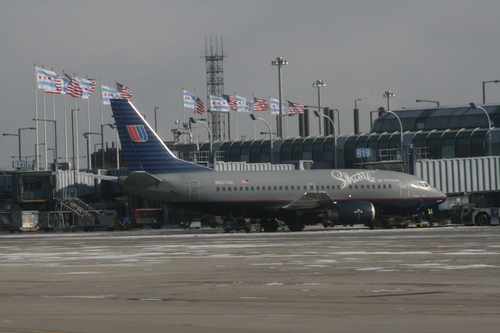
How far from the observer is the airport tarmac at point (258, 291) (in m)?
14.7

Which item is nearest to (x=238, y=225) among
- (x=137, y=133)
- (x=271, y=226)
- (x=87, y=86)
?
(x=271, y=226)

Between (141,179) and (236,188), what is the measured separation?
278 inches

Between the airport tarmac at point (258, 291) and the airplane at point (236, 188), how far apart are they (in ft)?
82.5

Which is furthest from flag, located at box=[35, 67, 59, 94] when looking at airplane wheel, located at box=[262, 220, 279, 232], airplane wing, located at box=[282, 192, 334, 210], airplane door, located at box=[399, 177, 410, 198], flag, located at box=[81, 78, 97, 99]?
airplane door, located at box=[399, 177, 410, 198]

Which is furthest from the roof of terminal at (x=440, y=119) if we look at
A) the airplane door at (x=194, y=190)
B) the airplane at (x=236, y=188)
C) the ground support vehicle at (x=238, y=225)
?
the airplane door at (x=194, y=190)

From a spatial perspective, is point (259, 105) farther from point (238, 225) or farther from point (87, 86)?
point (238, 225)

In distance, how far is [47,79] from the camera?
91.6 metres

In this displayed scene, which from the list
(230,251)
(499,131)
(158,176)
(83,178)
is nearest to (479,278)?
(230,251)

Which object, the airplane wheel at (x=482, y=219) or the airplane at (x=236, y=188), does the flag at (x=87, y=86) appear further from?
the airplane wheel at (x=482, y=219)

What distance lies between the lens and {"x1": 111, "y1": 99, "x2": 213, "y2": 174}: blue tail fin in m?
62.5

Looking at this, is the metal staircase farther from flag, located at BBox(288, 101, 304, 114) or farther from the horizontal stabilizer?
flag, located at BBox(288, 101, 304, 114)

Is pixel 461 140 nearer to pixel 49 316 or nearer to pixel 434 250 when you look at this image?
pixel 434 250

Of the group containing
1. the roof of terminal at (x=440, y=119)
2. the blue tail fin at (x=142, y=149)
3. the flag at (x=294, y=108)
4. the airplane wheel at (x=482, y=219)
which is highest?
the flag at (x=294, y=108)

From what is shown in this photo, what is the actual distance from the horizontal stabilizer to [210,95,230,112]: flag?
2096 inches
